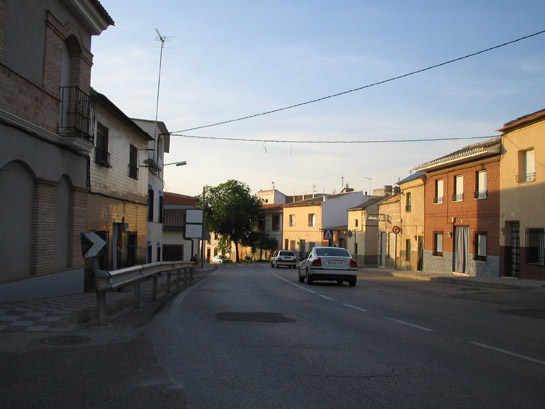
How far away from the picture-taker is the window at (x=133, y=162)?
888 inches

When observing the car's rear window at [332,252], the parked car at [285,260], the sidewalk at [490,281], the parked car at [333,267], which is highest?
the car's rear window at [332,252]

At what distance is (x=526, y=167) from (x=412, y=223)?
41.4 ft

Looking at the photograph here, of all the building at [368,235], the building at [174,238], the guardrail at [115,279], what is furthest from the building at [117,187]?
the building at [368,235]

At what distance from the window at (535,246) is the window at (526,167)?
7.26 feet

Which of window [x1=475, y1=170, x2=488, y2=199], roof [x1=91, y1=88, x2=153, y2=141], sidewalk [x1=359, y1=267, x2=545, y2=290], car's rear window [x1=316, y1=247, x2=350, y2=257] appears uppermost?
roof [x1=91, y1=88, x2=153, y2=141]

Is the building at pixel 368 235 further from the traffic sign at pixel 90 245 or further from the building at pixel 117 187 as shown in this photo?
the traffic sign at pixel 90 245

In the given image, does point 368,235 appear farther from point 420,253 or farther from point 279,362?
point 279,362

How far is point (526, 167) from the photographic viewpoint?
23.6 metres

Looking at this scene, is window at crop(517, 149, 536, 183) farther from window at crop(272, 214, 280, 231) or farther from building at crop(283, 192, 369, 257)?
window at crop(272, 214, 280, 231)

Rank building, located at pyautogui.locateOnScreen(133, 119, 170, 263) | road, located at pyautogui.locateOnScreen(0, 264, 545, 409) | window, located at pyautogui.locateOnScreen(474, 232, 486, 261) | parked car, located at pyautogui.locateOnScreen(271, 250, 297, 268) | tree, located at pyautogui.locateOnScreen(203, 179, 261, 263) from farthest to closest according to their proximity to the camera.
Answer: tree, located at pyautogui.locateOnScreen(203, 179, 261, 263) → parked car, located at pyautogui.locateOnScreen(271, 250, 297, 268) → building, located at pyautogui.locateOnScreen(133, 119, 170, 263) → window, located at pyautogui.locateOnScreen(474, 232, 486, 261) → road, located at pyautogui.locateOnScreen(0, 264, 545, 409)

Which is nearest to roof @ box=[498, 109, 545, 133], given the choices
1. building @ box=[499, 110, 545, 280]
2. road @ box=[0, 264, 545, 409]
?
building @ box=[499, 110, 545, 280]

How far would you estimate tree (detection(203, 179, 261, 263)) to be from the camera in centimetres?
6775

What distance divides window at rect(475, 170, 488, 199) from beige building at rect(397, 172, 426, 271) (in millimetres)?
6188

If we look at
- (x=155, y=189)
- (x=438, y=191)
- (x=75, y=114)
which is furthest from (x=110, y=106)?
(x=438, y=191)
